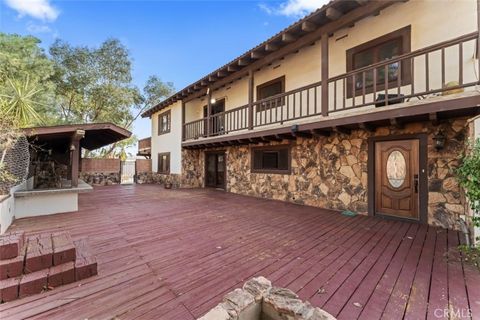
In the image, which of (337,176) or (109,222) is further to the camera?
(337,176)

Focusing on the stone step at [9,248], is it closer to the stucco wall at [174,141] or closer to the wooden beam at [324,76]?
the wooden beam at [324,76]

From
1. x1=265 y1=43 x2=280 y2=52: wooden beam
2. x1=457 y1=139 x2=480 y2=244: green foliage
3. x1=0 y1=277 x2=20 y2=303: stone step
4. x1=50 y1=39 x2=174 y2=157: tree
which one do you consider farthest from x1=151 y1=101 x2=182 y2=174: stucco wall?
x1=457 y1=139 x2=480 y2=244: green foliage

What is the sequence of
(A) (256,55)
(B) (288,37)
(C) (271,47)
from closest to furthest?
(B) (288,37) < (C) (271,47) < (A) (256,55)

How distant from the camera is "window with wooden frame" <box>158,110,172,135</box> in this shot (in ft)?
45.4

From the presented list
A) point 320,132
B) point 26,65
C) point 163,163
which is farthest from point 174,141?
point 320,132

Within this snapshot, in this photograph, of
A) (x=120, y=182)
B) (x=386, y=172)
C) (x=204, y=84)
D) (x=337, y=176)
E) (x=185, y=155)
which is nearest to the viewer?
(x=386, y=172)

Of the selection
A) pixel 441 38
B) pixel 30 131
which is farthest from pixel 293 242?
pixel 30 131

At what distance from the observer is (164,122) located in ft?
47.6

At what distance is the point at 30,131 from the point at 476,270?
7940mm

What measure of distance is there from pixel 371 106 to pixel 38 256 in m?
6.99

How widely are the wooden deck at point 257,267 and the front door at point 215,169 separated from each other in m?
6.10

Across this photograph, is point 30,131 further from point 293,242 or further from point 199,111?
point 199,111

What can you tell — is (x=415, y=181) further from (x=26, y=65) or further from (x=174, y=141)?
(x=26, y=65)

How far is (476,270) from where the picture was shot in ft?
9.32
